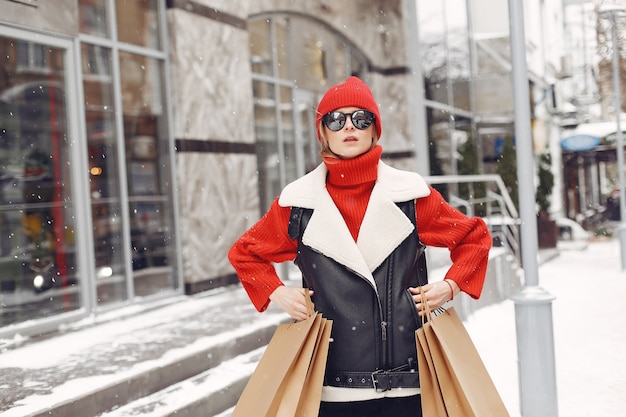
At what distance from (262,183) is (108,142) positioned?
383 centimetres

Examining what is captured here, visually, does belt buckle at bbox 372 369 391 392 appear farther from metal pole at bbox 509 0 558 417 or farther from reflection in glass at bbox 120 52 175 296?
reflection in glass at bbox 120 52 175 296

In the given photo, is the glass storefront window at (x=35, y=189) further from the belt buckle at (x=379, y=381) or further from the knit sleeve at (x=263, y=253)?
the belt buckle at (x=379, y=381)

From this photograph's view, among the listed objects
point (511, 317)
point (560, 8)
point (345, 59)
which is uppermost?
point (560, 8)

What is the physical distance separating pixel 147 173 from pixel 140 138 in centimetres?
44

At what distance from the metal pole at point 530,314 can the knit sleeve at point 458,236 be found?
225cm

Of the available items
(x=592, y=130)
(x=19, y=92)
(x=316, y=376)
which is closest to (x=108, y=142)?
(x=19, y=92)

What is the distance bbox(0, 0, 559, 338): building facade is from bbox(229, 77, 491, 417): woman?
530 cm

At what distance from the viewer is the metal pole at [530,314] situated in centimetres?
468

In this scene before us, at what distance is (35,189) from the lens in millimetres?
7422

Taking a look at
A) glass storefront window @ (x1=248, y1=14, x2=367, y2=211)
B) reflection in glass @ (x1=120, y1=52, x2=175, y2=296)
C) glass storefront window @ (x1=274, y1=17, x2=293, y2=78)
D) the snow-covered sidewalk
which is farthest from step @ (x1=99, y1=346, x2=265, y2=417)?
glass storefront window @ (x1=274, y1=17, x2=293, y2=78)

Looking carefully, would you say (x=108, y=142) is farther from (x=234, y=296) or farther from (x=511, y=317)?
(x=511, y=317)

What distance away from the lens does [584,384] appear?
566cm

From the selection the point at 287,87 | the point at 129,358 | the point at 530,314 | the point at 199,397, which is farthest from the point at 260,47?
the point at 530,314

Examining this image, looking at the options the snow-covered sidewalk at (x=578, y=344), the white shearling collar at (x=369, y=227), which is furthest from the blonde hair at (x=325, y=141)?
the snow-covered sidewalk at (x=578, y=344)
